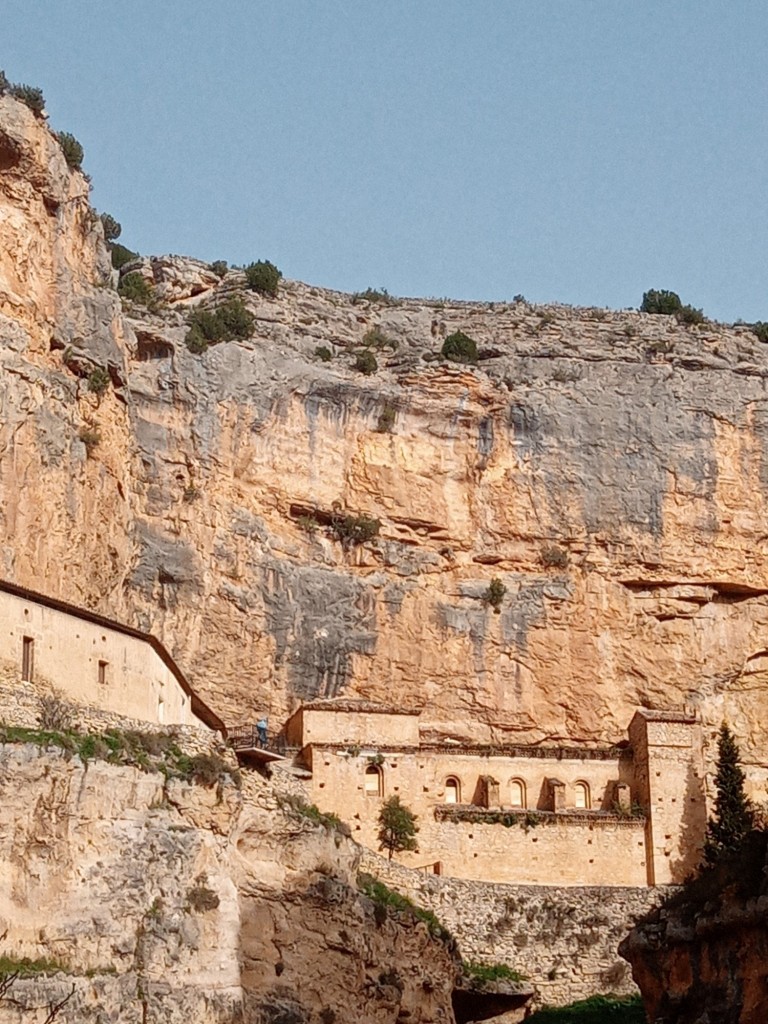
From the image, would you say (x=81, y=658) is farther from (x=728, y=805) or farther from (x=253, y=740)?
(x=728, y=805)

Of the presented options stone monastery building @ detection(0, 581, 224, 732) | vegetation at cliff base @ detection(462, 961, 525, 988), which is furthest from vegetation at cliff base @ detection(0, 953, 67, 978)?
vegetation at cliff base @ detection(462, 961, 525, 988)

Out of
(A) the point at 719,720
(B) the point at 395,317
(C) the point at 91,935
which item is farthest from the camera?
(B) the point at 395,317

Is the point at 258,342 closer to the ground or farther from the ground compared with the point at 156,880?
farther from the ground

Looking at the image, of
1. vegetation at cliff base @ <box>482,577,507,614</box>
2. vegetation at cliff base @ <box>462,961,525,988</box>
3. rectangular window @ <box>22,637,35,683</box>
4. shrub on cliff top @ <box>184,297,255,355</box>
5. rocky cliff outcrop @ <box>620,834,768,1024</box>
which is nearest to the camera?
rocky cliff outcrop @ <box>620,834,768,1024</box>

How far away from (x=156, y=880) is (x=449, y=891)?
1276 centimetres

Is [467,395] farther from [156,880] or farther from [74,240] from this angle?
[156,880]

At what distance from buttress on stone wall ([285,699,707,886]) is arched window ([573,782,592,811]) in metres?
0.03

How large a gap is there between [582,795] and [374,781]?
7.71 meters

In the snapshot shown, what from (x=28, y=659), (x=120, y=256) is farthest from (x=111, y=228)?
(x=28, y=659)

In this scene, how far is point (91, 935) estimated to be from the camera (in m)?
39.1

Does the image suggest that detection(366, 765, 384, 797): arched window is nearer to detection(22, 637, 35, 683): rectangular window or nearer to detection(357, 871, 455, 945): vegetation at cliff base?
detection(357, 871, 455, 945): vegetation at cliff base

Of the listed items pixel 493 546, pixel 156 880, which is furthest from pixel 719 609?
pixel 156 880

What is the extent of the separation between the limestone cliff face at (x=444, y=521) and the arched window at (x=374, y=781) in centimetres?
575

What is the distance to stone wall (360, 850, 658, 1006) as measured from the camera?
50.2 m
